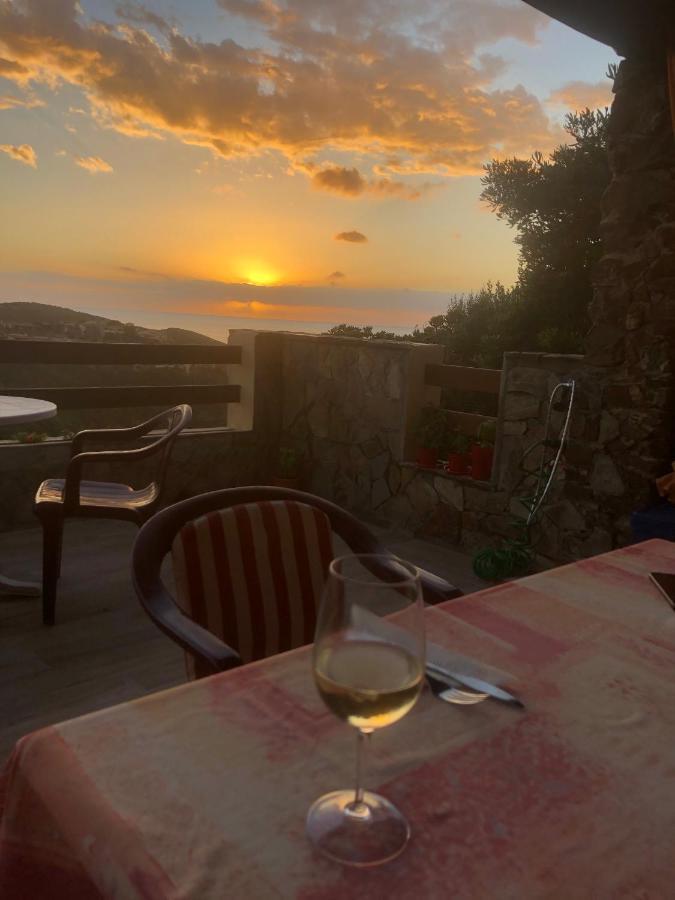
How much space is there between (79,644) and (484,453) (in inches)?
98.0

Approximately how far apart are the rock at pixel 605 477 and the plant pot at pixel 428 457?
3.58 feet

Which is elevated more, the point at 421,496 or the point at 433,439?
the point at 433,439

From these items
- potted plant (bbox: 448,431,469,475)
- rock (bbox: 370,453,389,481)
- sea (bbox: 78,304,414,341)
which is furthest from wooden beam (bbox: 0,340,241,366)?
potted plant (bbox: 448,431,469,475)

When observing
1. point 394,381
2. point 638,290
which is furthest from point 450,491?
point 638,290

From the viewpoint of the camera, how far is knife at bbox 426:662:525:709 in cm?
83

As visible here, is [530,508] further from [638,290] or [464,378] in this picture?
[638,290]

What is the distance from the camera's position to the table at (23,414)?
2885 mm

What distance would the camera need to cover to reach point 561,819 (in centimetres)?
63

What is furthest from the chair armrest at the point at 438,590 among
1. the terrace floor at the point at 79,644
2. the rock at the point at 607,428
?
the rock at the point at 607,428

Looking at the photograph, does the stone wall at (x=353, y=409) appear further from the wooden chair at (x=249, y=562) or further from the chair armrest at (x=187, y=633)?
the chair armrest at (x=187, y=633)

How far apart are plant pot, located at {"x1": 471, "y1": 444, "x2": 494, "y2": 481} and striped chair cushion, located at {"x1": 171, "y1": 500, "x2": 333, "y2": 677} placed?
8.98 ft

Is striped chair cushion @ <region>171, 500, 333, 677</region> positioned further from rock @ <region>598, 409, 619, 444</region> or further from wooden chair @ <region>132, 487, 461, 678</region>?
rock @ <region>598, 409, 619, 444</region>

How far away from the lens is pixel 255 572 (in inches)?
58.1

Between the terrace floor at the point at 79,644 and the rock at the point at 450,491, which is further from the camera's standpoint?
the rock at the point at 450,491
